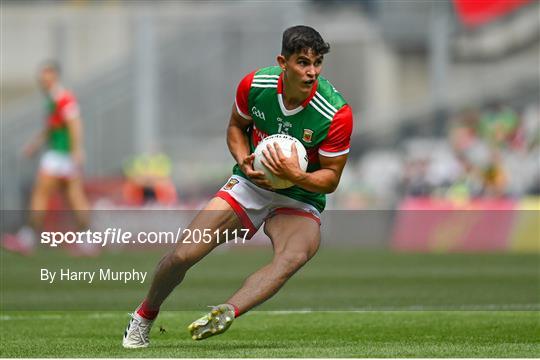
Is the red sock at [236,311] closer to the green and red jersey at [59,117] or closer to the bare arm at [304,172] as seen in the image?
the bare arm at [304,172]

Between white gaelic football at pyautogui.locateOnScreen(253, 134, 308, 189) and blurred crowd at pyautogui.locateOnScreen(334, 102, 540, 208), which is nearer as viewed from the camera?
white gaelic football at pyautogui.locateOnScreen(253, 134, 308, 189)

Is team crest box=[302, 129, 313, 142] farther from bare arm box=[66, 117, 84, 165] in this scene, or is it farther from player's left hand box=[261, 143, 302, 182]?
bare arm box=[66, 117, 84, 165]

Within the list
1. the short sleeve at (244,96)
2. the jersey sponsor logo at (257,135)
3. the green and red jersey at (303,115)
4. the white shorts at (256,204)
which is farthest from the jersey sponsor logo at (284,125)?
the white shorts at (256,204)

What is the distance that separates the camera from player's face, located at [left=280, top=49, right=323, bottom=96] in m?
9.30

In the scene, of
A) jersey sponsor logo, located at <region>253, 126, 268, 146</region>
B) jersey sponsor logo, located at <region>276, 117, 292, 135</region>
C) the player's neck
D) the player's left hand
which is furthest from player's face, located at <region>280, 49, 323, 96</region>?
jersey sponsor logo, located at <region>253, 126, 268, 146</region>

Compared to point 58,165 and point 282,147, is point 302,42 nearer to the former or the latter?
point 282,147

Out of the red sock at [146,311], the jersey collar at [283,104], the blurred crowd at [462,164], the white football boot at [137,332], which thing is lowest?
the blurred crowd at [462,164]

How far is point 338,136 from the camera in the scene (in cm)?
957

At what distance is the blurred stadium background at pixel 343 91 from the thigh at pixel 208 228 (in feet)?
49.9

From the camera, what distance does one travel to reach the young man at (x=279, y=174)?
9.35 metres

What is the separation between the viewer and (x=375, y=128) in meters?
30.6

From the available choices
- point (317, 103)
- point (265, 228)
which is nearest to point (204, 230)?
point (265, 228)

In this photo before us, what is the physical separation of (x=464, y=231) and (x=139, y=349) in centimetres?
1565

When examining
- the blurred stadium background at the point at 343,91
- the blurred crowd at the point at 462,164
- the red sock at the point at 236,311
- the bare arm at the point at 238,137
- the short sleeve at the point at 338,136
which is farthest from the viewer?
the blurred stadium background at the point at 343,91
